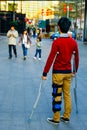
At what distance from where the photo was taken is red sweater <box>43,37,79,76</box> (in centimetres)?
751

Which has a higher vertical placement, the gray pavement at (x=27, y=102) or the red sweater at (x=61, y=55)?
the red sweater at (x=61, y=55)

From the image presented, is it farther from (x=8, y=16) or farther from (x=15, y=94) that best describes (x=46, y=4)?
(x=15, y=94)

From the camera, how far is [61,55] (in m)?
7.57

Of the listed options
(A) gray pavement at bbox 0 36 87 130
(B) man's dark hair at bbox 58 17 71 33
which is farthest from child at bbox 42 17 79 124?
(A) gray pavement at bbox 0 36 87 130

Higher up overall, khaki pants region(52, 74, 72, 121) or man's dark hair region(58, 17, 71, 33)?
man's dark hair region(58, 17, 71, 33)

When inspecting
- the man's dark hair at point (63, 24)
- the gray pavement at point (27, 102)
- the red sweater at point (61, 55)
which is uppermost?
the man's dark hair at point (63, 24)

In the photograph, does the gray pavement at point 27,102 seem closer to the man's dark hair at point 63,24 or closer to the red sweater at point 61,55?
the red sweater at point 61,55

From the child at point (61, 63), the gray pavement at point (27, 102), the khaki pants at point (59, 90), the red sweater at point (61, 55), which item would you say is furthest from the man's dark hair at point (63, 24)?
the gray pavement at point (27, 102)

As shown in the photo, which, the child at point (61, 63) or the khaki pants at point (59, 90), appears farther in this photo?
the khaki pants at point (59, 90)

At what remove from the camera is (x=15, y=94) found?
420 inches

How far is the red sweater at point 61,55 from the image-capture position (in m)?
7.51

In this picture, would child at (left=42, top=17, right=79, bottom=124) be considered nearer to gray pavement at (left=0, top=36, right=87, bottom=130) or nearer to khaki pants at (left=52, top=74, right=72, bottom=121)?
khaki pants at (left=52, top=74, right=72, bottom=121)

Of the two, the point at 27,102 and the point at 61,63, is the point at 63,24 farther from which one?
the point at 27,102

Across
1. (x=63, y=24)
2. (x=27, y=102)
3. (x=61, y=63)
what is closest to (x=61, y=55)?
(x=61, y=63)
